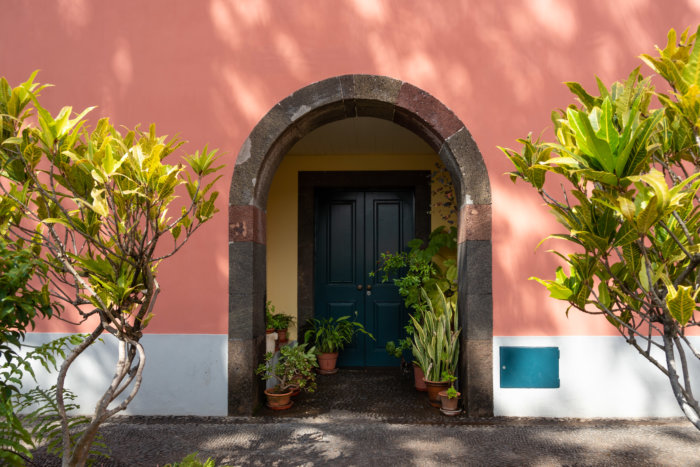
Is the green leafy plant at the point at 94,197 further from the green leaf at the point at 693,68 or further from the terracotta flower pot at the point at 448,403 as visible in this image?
the terracotta flower pot at the point at 448,403

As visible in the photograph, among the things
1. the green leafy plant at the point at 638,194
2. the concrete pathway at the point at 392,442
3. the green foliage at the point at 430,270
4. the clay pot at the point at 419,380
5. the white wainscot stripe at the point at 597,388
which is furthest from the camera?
the green foliage at the point at 430,270

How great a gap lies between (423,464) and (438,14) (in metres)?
2.92

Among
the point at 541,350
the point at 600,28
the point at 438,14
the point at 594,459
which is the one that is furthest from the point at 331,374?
the point at 600,28

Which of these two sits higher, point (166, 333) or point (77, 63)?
point (77, 63)

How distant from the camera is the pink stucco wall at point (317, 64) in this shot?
326 cm

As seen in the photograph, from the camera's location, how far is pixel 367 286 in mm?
5141

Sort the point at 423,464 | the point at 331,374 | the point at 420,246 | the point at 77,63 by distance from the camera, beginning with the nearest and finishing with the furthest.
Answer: the point at 423,464 < the point at 77,63 < the point at 331,374 < the point at 420,246

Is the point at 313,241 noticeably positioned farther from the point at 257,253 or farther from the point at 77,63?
the point at 77,63

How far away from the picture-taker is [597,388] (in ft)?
10.3

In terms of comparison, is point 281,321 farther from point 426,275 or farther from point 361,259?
point 426,275

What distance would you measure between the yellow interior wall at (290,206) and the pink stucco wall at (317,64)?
1.79 metres

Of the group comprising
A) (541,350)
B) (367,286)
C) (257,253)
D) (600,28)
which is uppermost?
(600,28)

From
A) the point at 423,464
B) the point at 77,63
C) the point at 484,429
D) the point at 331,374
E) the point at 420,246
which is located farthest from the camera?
the point at 420,246

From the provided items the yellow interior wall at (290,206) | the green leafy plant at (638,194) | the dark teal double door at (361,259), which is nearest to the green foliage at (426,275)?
the dark teal double door at (361,259)
